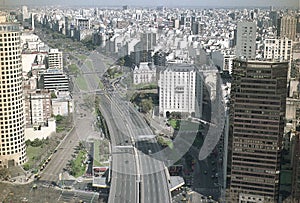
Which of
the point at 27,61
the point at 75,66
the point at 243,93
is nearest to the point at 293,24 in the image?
the point at 243,93

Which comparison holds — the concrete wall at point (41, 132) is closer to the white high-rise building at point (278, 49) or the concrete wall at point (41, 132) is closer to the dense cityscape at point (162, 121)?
the dense cityscape at point (162, 121)

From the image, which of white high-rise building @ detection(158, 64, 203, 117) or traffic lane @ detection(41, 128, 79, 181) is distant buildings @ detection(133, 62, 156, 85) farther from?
traffic lane @ detection(41, 128, 79, 181)

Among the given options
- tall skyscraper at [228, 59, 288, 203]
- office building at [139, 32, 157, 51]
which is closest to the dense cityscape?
tall skyscraper at [228, 59, 288, 203]

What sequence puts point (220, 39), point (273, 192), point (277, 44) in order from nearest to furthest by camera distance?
point (273, 192), point (277, 44), point (220, 39)

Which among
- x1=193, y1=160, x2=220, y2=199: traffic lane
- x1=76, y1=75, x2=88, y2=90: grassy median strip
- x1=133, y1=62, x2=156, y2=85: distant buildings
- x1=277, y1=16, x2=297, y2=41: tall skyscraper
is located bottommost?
x1=193, y1=160, x2=220, y2=199: traffic lane

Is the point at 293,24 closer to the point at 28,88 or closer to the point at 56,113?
the point at 56,113

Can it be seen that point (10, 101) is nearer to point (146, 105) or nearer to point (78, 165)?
point (78, 165)

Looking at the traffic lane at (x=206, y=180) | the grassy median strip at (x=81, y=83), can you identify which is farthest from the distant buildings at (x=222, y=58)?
the traffic lane at (x=206, y=180)
